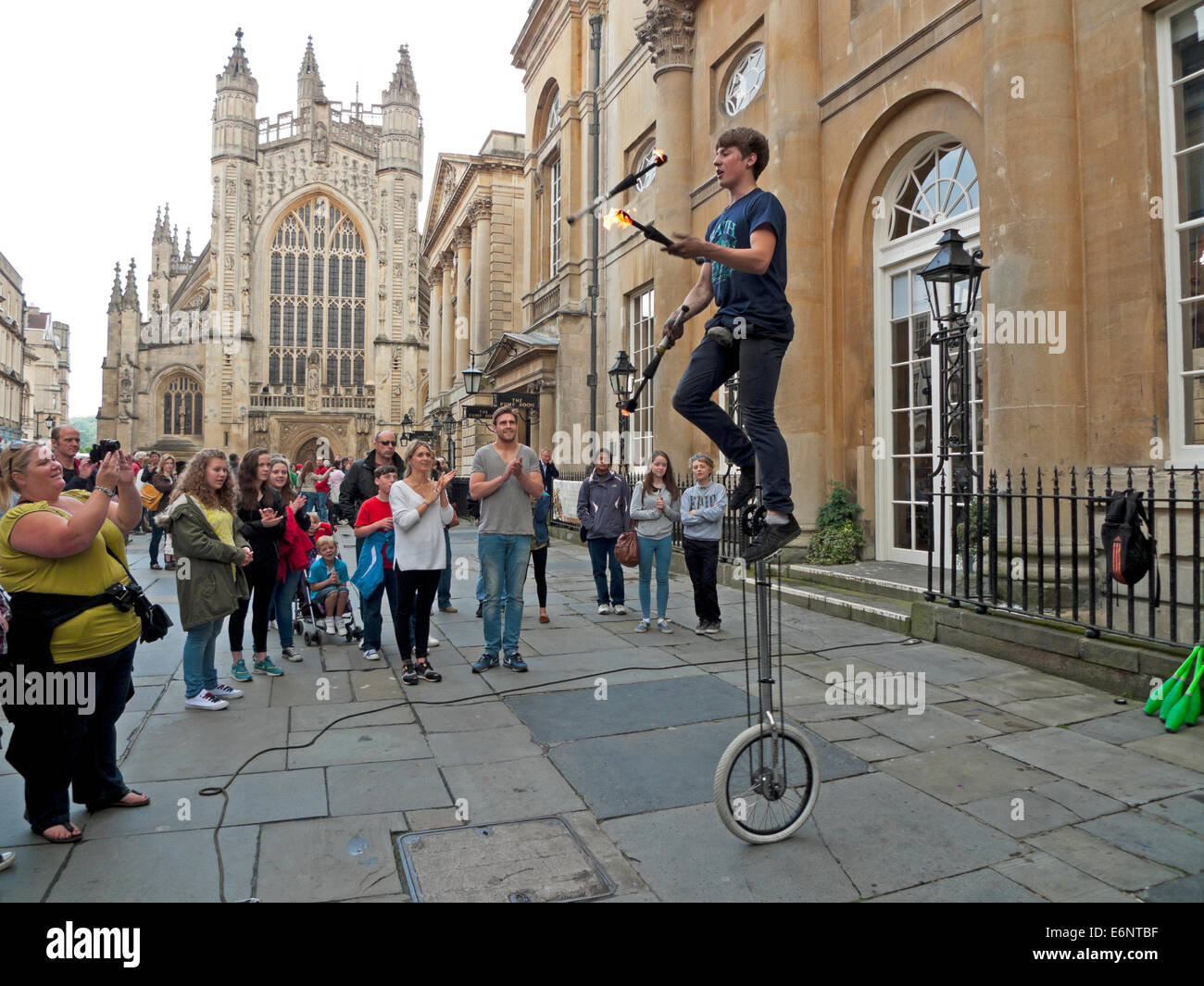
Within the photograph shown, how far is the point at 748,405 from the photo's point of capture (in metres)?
3.42

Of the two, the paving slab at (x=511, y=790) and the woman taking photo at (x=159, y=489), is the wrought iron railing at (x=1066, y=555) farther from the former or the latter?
the woman taking photo at (x=159, y=489)

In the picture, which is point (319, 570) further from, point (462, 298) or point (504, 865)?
point (462, 298)

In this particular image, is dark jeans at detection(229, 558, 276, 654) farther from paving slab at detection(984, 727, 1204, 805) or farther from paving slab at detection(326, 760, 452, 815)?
paving slab at detection(984, 727, 1204, 805)

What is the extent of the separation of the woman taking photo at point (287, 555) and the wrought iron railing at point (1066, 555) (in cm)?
557

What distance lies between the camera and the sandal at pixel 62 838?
11.1 ft

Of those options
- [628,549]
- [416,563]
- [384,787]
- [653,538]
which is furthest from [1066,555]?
[384,787]

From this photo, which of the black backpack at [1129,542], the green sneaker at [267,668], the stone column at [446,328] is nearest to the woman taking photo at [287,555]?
the green sneaker at [267,668]

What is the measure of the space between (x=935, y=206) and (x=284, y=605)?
867 cm

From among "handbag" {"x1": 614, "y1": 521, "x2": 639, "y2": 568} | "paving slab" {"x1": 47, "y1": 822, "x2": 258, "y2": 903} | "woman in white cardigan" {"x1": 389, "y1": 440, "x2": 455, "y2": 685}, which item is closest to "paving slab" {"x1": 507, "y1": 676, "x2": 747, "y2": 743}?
"woman in white cardigan" {"x1": 389, "y1": 440, "x2": 455, "y2": 685}

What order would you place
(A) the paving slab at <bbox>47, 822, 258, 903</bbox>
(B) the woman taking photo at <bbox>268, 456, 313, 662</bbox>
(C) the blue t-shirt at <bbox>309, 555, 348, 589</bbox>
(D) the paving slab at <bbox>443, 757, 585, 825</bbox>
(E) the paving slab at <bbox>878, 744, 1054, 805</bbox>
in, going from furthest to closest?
(C) the blue t-shirt at <bbox>309, 555, 348, 589</bbox>, (B) the woman taking photo at <bbox>268, 456, 313, 662</bbox>, (E) the paving slab at <bbox>878, 744, 1054, 805</bbox>, (D) the paving slab at <bbox>443, 757, 585, 825</bbox>, (A) the paving slab at <bbox>47, 822, 258, 903</bbox>

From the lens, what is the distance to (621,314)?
1908 cm

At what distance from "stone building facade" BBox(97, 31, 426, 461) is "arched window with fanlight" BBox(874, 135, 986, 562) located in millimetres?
50713

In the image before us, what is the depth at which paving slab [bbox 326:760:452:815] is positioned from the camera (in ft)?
12.3
